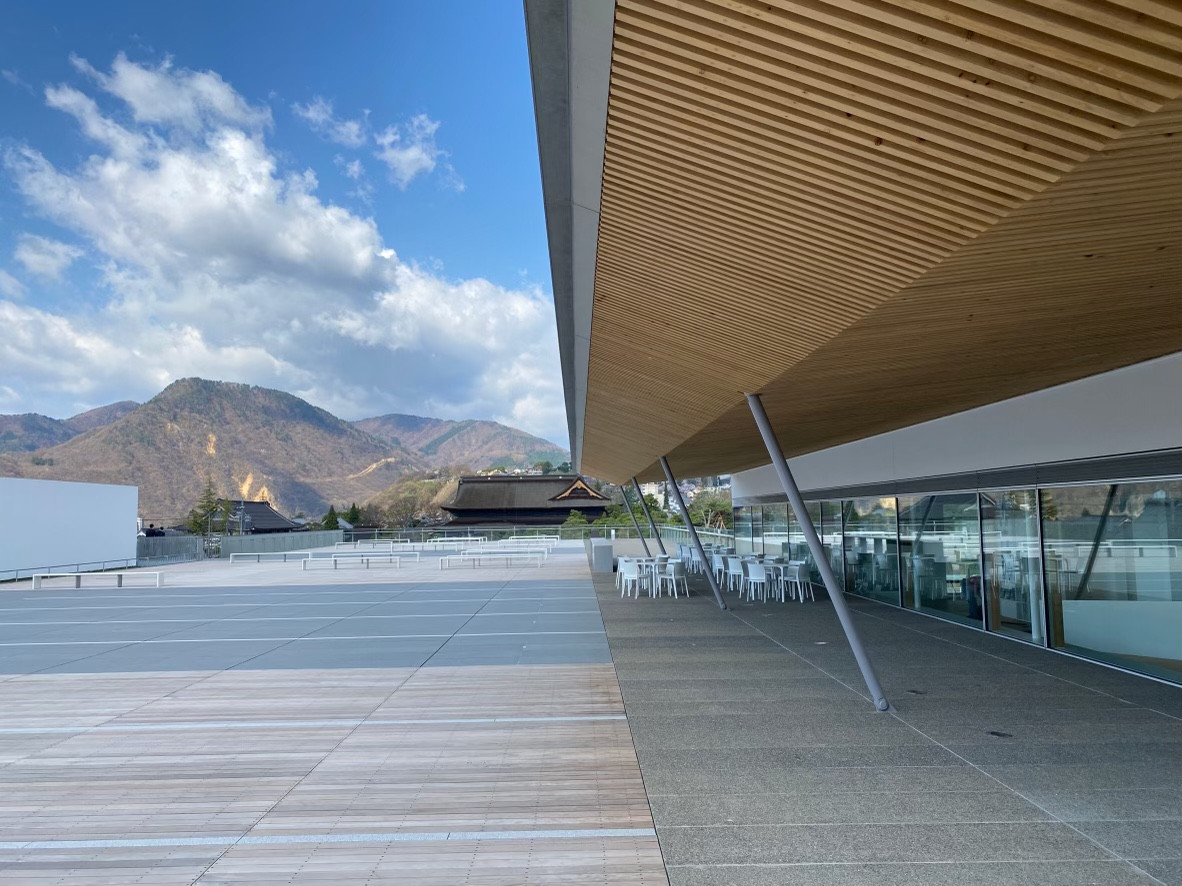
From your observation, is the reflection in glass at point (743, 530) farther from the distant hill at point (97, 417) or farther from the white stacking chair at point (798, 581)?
the distant hill at point (97, 417)

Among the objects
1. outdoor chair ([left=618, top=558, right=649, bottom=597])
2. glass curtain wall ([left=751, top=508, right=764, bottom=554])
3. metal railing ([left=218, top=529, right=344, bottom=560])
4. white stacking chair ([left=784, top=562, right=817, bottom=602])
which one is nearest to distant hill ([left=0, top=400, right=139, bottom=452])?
metal railing ([left=218, top=529, right=344, bottom=560])

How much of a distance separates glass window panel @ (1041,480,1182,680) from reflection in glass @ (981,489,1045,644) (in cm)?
23

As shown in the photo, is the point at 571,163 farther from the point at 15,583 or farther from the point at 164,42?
the point at 164,42

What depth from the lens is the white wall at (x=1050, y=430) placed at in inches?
265

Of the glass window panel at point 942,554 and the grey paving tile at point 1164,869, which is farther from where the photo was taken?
the glass window panel at point 942,554

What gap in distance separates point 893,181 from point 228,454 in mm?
119061

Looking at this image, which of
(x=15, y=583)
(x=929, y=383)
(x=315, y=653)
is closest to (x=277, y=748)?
(x=315, y=653)

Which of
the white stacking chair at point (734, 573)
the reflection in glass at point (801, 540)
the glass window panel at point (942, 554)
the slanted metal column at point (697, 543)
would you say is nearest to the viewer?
the glass window panel at point (942, 554)

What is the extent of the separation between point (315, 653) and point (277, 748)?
4.15 meters

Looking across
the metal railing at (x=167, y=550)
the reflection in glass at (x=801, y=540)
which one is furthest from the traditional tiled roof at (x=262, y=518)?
the reflection in glass at (x=801, y=540)

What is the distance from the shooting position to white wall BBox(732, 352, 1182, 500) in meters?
6.73

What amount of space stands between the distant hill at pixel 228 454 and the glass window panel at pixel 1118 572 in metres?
87.6

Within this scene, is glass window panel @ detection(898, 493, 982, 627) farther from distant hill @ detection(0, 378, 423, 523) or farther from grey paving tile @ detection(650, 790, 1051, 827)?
distant hill @ detection(0, 378, 423, 523)

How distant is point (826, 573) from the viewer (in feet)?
22.4
